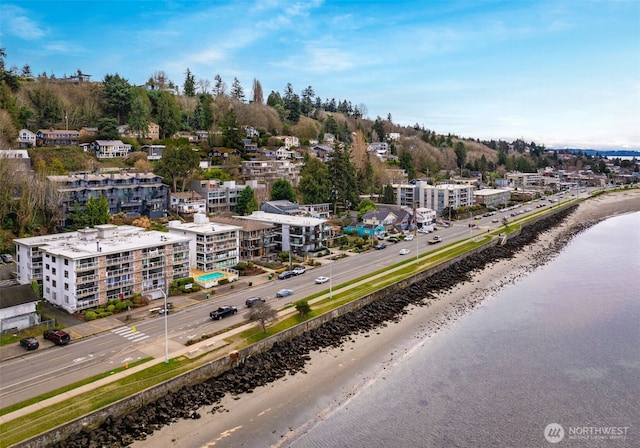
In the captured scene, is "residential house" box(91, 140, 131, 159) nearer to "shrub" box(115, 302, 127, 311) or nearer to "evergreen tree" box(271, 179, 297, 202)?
"evergreen tree" box(271, 179, 297, 202)

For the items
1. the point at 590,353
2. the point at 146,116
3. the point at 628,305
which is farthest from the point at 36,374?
the point at 146,116

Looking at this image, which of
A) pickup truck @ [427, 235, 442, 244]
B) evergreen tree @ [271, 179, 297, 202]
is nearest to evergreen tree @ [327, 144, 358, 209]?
evergreen tree @ [271, 179, 297, 202]

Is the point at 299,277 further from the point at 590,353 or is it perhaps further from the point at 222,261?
the point at 590,353

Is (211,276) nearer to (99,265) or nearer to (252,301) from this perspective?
(252,301)

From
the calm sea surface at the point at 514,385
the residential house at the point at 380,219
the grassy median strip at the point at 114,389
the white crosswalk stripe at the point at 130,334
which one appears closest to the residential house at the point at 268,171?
the residential house at the point at 380,219

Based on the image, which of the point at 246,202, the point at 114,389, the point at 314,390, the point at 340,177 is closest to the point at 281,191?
the point at 246,202

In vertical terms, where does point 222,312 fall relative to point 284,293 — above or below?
below

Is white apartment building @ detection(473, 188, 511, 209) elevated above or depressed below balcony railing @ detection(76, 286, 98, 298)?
above
